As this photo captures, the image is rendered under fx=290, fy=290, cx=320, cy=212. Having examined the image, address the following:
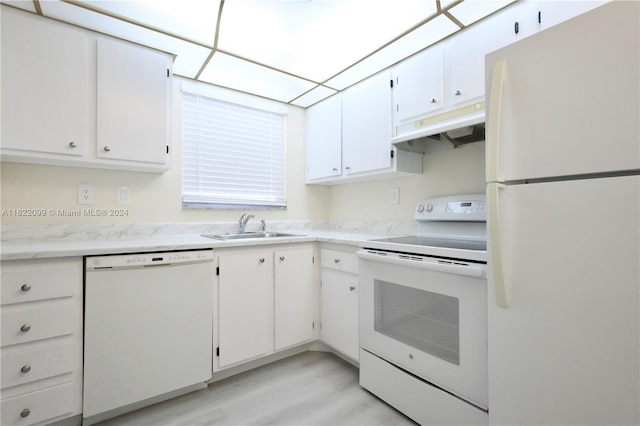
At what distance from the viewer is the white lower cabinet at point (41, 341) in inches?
51.3

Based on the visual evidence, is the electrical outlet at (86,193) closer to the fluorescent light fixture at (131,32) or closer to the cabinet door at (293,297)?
the fluorescent light fixture at (131,32)

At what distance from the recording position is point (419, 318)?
5.07 ft

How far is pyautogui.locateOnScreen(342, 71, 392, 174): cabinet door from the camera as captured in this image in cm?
213

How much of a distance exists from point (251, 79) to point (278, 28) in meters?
0.65

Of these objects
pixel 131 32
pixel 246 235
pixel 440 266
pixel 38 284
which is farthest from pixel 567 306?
pixel 131 32

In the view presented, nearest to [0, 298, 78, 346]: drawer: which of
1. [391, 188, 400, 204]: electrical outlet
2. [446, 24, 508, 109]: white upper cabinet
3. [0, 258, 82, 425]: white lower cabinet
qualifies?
[0, 258, 82, 425]: white lower cabinet

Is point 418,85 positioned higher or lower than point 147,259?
higher

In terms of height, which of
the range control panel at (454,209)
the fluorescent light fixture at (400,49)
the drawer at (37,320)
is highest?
the fluorescent light fixture at (400,49)

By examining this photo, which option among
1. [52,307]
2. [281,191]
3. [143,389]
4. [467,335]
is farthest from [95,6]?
[467,335]

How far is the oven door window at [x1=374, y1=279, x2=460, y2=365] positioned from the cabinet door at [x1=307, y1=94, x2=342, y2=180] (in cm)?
123

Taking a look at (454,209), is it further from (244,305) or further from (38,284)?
(38,284)

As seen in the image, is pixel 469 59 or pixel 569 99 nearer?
pixel 569 99

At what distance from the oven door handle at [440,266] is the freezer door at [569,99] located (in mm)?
411

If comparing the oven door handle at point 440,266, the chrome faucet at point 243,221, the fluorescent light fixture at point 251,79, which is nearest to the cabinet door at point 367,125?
the fluorescent light fixture at point 251,79
